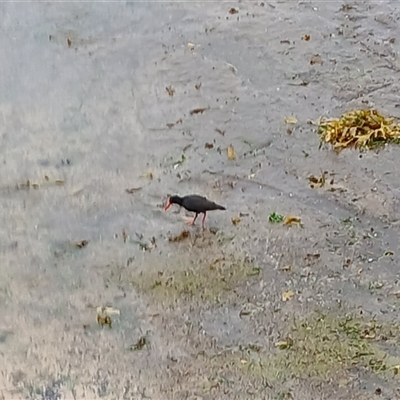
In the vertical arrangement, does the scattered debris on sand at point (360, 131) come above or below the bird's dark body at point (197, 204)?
above

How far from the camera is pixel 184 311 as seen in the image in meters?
3.38

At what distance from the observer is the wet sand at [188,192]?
3123 millimetres

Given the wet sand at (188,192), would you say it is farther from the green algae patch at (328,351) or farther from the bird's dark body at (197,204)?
the bird's dark body at (197,204)

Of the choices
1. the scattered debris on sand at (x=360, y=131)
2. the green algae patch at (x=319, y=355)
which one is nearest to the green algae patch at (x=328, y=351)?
the green algae patch at (x=319, y=355)

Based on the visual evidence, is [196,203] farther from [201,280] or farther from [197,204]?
[201,280]

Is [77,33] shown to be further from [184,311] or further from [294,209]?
[184,311]

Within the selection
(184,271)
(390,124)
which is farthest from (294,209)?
(390,124)

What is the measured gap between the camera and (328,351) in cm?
315

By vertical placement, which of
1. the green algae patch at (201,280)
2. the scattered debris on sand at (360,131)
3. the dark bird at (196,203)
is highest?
the scattered debris on sand at (360,131)

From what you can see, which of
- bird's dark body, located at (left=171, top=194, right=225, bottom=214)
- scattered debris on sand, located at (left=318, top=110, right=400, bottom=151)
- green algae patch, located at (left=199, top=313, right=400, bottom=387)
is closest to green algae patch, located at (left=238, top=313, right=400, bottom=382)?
green algae patch, located at (left=199, top=313, right=400, bottom=387)

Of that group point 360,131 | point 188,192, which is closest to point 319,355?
point 188,192

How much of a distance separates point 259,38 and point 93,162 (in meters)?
2.02

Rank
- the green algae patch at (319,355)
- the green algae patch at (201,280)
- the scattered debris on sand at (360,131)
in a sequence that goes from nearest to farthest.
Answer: the green algae patch at (319,355), the green algae patch at (201,280), the scattered debris on sand at (360,131)

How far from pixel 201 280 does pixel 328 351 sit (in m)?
0.70
